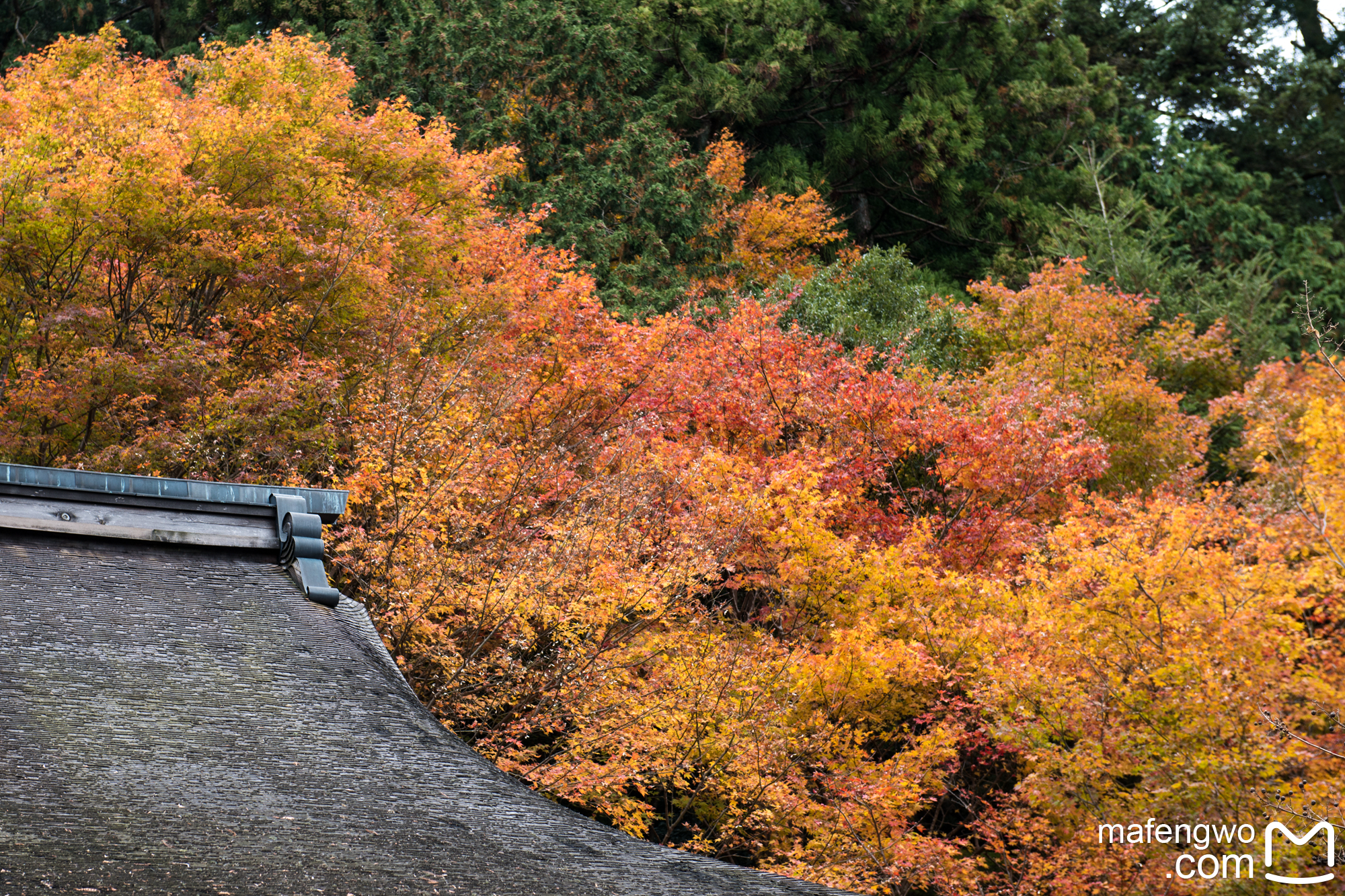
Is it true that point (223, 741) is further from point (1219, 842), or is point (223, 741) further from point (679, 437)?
point (679, 437)

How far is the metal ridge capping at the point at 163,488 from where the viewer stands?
595 centimetres

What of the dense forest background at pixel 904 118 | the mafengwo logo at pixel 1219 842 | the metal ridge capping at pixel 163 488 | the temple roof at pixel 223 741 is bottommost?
the mafengwo logo at pixel 1219 842

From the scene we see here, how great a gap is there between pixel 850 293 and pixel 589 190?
19.4ft

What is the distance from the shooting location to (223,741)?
4.82 metres

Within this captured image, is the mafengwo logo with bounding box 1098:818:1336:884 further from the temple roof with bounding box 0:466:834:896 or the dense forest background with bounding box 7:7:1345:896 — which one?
the temple roof with bounding box 0:466:834:896

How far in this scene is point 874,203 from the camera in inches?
1352

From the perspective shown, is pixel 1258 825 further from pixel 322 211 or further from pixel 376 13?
pixel 376 13

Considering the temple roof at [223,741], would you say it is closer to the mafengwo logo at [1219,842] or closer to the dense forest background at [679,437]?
the dense forest background at [679,437]

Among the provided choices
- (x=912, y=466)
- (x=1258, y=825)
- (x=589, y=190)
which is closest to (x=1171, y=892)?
(x=1258, y=825)

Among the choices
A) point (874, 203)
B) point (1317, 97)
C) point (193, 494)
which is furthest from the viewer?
point (1317, 97)

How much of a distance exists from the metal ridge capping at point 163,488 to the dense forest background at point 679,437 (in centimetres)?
447

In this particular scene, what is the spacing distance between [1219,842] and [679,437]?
9830 millimetres

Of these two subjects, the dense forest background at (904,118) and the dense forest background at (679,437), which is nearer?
the dense forest background at (679,437)

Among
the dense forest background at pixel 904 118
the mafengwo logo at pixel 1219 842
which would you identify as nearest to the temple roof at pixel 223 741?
the mafengwo logo at pixel 1219 842
